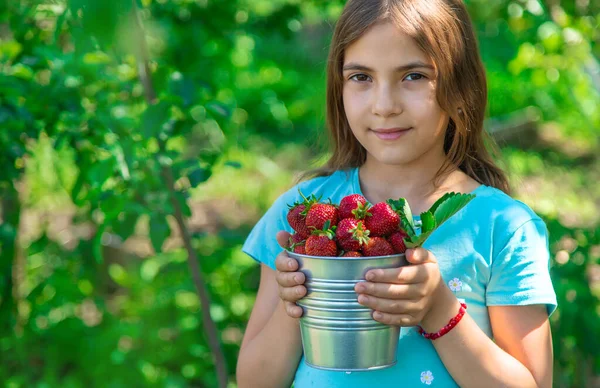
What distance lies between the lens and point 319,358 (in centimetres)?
150

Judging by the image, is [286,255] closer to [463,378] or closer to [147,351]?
[463,378]

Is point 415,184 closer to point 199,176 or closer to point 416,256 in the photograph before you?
point 416,256

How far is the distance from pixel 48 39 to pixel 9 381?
1.39 m

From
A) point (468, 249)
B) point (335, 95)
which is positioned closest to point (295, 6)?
point (335, 95)

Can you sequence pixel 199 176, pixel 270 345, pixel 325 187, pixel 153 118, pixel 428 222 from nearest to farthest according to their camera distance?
pixel 428 222
pixel 270 345
pixel 325 187
pixel 153 118
pixel 199 176

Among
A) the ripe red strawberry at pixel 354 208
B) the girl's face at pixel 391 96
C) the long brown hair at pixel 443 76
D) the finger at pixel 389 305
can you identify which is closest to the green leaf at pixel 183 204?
the long brown hair at pixel 443 76

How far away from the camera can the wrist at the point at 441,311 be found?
149 centimetres

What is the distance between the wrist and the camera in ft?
4.90

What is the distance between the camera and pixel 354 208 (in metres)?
1.46

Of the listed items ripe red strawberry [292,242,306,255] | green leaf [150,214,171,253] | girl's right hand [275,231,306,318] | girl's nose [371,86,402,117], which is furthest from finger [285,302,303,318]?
green leaf [150,214,171,253]

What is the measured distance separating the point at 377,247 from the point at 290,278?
0.61 ft

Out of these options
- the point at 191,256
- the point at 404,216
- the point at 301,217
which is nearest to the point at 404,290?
the point at 404,216

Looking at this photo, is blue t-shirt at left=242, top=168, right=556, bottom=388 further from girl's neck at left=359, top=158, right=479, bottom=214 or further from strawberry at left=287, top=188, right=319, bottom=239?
strawberry at left=287, top=188, right=319, bottom=239

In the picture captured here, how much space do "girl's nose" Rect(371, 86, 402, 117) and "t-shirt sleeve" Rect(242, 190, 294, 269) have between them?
0.35 metres
